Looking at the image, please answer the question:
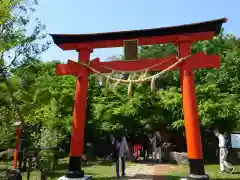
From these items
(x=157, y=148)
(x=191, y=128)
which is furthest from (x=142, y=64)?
(x=157, y=148)

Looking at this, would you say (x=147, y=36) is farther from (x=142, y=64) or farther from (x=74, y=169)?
(x=74, y=169)

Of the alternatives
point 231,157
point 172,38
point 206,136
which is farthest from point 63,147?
point 172,38

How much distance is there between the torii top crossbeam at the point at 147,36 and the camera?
870 cm

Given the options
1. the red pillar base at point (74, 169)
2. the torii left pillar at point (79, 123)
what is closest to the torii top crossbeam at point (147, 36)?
the torii left pillar at point (79, 123)

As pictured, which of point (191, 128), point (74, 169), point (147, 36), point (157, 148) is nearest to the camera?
point (191, 128)

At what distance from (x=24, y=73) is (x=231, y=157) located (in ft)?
45.1

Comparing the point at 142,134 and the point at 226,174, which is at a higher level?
the point at 142,134

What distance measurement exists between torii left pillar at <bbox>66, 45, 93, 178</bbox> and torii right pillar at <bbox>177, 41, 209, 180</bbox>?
3440 mm

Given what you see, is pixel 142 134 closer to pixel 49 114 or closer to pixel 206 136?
pixel 206 136

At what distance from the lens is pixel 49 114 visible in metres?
15.3

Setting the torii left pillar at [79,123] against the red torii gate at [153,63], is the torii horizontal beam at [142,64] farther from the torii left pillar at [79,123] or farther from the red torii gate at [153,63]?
the torii left pillar at [79,123]

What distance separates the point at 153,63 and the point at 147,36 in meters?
0.99

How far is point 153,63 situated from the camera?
913 cm

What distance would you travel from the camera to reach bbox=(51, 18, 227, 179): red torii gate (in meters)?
8.12
